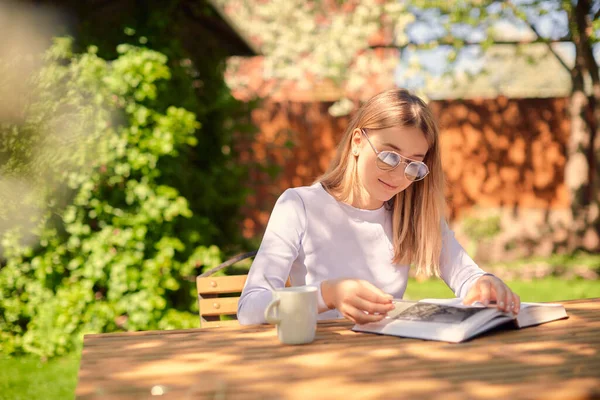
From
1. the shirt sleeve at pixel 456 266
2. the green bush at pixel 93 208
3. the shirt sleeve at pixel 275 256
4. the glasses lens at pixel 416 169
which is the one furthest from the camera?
the green bush at pixel 93 208

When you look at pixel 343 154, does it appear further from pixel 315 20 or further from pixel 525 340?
pixel 315 20

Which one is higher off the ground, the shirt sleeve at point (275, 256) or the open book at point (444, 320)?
the shirt sleeve at point (275, 256)

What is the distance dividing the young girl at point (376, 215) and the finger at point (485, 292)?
28cm

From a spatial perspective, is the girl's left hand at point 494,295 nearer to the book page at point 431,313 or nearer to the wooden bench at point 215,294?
the book page at point 431,313

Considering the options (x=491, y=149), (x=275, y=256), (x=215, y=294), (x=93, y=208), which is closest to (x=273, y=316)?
(x=275, y=256)

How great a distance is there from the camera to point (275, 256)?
2.27 metres

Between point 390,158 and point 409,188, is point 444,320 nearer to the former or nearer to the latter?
point 390,158

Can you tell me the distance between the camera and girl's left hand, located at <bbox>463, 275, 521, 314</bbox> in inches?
75.4

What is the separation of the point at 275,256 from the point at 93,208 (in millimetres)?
2779

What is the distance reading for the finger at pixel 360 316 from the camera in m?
1.82

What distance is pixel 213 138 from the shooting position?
18.6 feet

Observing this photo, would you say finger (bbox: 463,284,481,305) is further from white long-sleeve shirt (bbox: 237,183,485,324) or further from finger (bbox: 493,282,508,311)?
white long-sleeve shirt (bbox: 237,183,485,324)

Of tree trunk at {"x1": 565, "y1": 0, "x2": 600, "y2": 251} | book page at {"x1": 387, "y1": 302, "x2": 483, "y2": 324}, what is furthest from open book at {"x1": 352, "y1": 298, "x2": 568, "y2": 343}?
tree trunk at {"x1": 565, "y1": 0, "x2": 600, "y2": 251}

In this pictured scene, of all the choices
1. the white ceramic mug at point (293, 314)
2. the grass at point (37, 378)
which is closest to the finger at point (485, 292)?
the white ceramic mug at point (293, 314)
